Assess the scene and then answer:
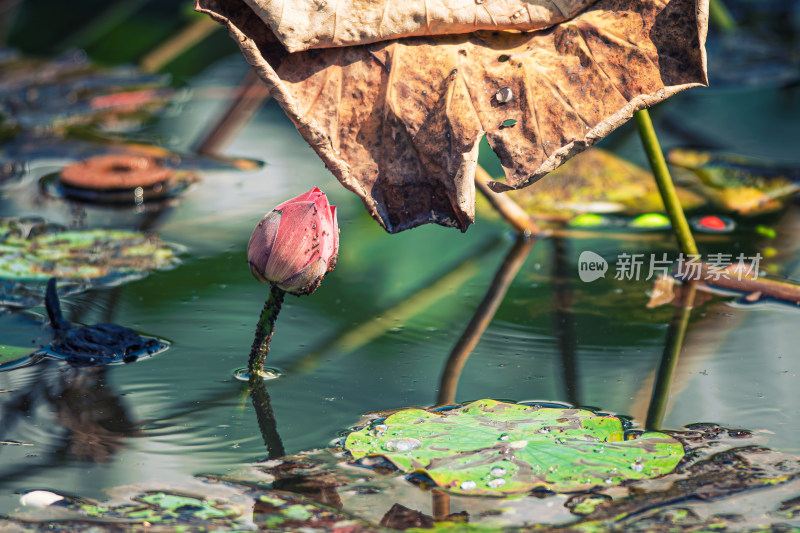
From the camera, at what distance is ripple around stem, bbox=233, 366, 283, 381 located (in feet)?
5.66

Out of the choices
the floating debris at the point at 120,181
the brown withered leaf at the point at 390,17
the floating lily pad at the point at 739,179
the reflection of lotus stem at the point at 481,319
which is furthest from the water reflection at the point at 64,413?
the floating lily pad at the point at 739,179

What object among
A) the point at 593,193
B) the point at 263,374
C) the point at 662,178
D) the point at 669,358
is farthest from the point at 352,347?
the point at 593,193

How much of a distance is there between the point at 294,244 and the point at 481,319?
748 mm

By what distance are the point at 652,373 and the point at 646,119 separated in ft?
1.84

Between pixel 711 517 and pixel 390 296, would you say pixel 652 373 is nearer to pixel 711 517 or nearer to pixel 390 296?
pixel 711 517

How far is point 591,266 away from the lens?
230 centimetres

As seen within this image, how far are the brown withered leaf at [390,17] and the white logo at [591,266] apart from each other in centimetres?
84

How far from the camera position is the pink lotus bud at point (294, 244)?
1.42m

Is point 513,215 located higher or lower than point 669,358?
higher

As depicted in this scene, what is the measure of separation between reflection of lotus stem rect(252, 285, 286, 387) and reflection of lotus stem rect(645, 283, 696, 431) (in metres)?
0.72

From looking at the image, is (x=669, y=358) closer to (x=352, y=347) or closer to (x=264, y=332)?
(x=352, y=347)

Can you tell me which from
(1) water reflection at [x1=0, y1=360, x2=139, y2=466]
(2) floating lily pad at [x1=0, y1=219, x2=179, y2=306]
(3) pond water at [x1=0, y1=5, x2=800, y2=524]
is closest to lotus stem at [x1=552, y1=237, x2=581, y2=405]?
(3) pond water at [x1=0, y1=5, x2=800, y2=524]

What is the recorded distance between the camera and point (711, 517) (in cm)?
126

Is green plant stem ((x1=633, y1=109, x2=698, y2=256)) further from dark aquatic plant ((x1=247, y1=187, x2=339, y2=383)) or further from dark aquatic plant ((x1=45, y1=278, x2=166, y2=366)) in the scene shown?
dark aquatic plant ((x1=45, y1=278, x2=166, y2=366))
